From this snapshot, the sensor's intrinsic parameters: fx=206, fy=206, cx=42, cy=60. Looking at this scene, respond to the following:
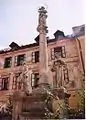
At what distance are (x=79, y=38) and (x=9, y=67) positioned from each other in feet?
13.8

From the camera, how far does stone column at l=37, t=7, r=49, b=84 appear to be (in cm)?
523

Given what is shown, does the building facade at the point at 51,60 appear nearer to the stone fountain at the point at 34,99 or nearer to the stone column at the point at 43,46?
the stone column at the point at 43,46

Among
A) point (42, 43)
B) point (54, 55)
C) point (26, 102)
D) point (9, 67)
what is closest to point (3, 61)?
point (9, 67)

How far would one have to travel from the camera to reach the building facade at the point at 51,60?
9.29m

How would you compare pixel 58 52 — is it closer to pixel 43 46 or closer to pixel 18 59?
pixel 18 59

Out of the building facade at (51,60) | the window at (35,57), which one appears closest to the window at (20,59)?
the building facade at (51,60)

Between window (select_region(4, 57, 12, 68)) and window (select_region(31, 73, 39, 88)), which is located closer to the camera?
window (select_region(31, 73, 39, 88))

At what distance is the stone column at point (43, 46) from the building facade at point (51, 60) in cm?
316

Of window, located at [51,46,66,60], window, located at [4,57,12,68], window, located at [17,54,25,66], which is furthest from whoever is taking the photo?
window, located at [4,57,12,68]

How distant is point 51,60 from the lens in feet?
33.6

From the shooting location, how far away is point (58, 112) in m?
4.30

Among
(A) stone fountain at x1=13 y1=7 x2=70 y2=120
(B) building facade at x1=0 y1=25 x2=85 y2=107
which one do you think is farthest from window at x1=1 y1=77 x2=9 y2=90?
(A) stone fountain at x1=13 y1=7 x2=70 y2=120

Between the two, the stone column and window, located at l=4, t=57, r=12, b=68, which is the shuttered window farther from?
the stone column

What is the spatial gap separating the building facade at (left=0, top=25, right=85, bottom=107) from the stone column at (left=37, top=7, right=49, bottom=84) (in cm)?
316
